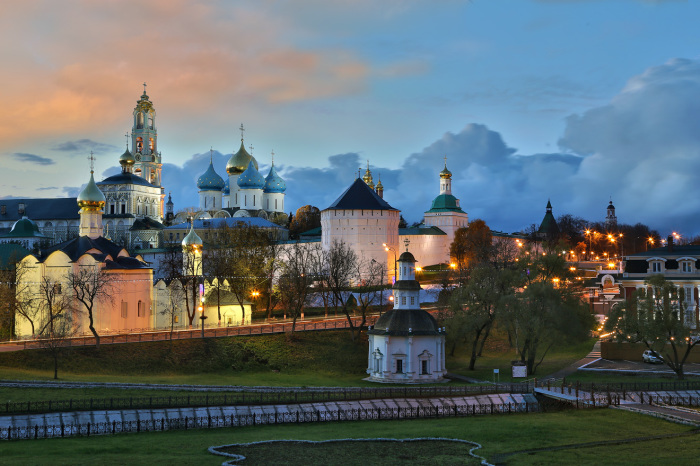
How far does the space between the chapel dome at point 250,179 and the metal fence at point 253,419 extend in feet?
347

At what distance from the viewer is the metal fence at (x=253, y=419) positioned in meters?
32.6

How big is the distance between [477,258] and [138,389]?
56717mm

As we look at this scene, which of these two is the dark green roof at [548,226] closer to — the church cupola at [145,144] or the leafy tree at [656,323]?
the church cupola at [145,144]

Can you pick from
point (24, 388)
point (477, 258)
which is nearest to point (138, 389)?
point (24, 388)

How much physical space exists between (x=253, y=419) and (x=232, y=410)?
107 centimetres

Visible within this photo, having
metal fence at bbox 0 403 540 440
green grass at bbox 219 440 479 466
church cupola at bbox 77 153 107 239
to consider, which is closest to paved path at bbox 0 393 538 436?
metal fence at bbox 0 403 540 440

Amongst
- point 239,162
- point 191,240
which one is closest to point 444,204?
point 239,162

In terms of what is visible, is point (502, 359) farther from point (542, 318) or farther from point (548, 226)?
point (548, 226)

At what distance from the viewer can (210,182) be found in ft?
482

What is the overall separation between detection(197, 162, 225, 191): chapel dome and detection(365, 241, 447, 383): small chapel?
9479 centimetres

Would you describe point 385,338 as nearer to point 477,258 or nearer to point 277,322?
point 277,322

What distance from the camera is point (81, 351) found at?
5238 centimetres

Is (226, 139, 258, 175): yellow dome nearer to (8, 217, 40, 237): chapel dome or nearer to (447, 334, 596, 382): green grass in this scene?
(8, 217, 40, 237): chapel dome

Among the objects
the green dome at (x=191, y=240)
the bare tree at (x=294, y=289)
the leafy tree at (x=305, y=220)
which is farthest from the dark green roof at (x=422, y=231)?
the green dome at (x=191, y=240)
